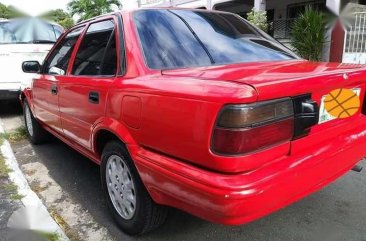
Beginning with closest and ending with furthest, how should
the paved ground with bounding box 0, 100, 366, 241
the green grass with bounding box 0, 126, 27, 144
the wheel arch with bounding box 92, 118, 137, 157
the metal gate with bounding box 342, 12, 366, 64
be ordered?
the wheel arch with bounding box 92, 118, 137, 157, the paved ground with bounding box 0, 100, 366, 241, the green grass with bounding box 0, 126, 27, 144, the metal gate with bounding box 342, 12, 366, 64

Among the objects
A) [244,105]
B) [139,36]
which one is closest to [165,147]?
[244,105]

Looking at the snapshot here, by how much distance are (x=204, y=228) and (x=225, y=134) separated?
125cm

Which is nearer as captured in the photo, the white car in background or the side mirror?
the side mirror

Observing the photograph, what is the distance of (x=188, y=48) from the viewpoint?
111 inches

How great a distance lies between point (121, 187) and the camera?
2.94 metres

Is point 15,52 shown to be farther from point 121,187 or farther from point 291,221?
point 291,221

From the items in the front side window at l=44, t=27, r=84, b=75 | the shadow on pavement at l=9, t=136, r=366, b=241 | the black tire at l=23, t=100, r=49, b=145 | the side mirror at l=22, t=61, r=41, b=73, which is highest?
the front side window at l=44, t=27, r=84, b=75

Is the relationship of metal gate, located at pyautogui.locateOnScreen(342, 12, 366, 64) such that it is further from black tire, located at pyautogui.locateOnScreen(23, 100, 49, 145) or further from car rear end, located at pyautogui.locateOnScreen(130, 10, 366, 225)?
car rear end, located at pyautogui.locateOnScreen(130, 10, 366, 225)

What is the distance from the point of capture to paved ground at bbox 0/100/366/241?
2889 millimetres

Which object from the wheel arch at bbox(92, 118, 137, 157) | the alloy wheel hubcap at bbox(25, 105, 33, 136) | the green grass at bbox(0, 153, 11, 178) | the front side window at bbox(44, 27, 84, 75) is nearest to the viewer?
the wheel arch at bbox(92, 118, 137, 157)

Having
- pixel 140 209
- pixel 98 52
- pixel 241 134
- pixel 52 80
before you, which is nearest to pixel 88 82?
pixel 98 52

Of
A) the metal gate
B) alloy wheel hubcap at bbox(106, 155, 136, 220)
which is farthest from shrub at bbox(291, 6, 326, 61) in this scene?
alloy wheel hubcap at bbox(106, 155, 136, 220)

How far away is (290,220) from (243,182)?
1305 mm

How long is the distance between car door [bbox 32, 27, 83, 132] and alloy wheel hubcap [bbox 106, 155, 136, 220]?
1281mm
